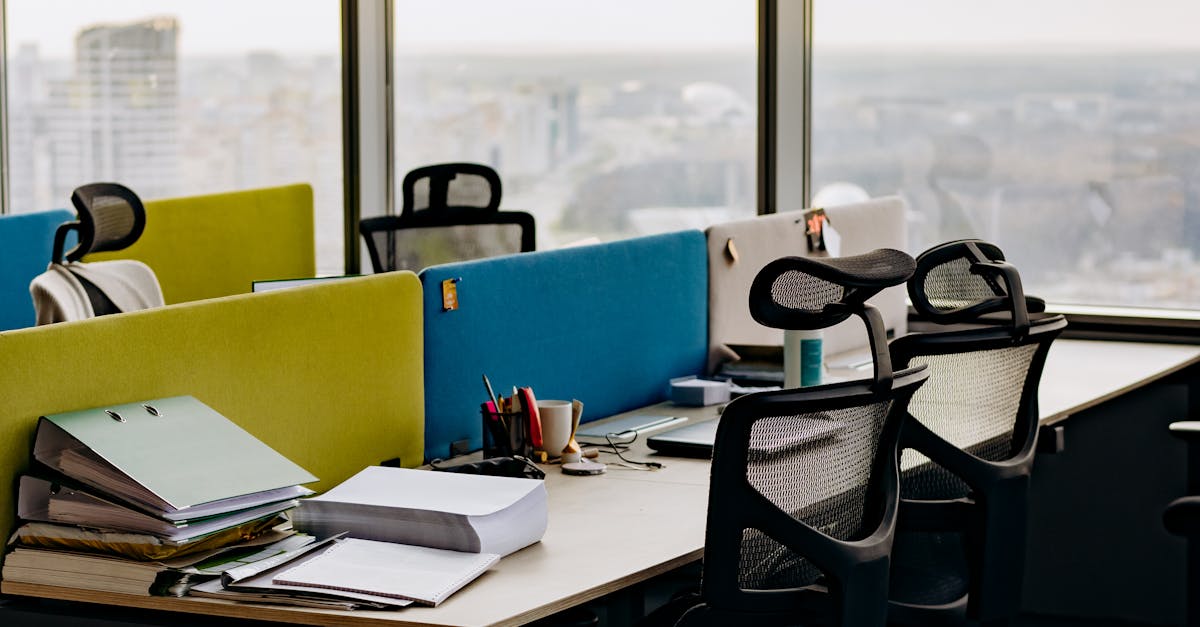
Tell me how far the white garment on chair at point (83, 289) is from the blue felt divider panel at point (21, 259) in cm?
62

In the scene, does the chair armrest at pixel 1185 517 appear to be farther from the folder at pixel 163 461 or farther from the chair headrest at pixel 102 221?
the chair headrest at pixel 102 221

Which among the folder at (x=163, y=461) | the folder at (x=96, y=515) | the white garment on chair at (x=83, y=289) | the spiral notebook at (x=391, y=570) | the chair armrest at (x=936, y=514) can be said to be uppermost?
the white garment on chair at (x=83, y=289)

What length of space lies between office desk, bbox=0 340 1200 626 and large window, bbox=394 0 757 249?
216 centimetres

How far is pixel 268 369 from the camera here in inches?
92.6

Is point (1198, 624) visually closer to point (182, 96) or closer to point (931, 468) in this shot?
point (931, 468)

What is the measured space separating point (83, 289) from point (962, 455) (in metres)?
2.03

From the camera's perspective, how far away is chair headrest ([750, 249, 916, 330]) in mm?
1856

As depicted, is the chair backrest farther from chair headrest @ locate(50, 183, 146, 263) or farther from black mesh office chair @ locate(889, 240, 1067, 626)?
chair headrest @ locate(50, 183, 146, 263)

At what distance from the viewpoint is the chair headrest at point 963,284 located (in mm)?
2477

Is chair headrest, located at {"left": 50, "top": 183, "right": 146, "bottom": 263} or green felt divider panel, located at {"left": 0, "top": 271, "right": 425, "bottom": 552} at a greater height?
chair headrest, located at {"left": 50, "top": 183, "right": 146, "bottom": 263}

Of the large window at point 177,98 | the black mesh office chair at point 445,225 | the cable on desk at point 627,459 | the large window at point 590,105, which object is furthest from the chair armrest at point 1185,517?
the large window at point 177,98

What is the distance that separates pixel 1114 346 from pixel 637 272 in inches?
61.8

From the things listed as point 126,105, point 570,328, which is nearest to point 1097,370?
point 570,328

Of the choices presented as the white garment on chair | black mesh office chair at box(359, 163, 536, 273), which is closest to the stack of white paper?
the white garment on chair
